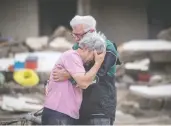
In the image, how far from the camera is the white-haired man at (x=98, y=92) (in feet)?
13.5

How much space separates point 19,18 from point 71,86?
36.8 feet

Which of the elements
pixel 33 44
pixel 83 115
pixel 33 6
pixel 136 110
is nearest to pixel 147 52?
pixel 136 110

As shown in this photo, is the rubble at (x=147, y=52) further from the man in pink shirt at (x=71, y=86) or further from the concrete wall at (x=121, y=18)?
the man in pink shirt at (x=71, y=86)

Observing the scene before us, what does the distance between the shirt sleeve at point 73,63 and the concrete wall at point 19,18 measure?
35.9 ft

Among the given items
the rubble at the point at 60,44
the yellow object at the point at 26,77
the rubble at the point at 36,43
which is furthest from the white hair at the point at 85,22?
the rubble at the point at 36,43

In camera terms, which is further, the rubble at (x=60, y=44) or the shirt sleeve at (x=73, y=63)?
the rubble at (x=60, y=44)

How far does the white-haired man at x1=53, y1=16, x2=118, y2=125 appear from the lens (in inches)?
161

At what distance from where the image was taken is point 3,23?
49.0 feet

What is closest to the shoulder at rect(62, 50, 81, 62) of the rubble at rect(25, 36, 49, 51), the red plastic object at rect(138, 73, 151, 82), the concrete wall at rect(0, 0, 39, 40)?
the red plastic object at rect(138, 73, 151, 82)

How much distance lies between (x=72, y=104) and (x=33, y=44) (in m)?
9.65

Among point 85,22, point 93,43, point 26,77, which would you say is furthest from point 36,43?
point 93,43

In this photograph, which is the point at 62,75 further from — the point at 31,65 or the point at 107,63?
the point at 31,65

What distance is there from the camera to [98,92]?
13.5 feet

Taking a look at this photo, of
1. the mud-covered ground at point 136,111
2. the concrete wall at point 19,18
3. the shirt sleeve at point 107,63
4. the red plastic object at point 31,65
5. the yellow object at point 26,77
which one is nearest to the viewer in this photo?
the shirt sleeve at point 107,63
